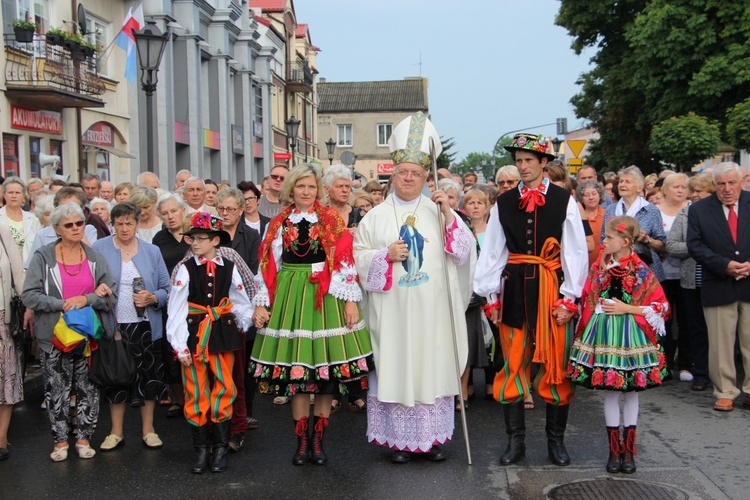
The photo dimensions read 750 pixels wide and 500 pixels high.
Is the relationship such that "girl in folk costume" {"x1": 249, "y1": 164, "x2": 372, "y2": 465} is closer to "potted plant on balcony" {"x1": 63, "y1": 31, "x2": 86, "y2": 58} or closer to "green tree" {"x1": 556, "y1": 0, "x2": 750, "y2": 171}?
"potted plant on balcony" {"x1": 63, "y1": 31, "x2": 86, "y2": 58}

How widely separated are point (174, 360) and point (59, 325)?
0.90 metres

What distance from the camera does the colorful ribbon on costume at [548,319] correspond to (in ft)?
19.5

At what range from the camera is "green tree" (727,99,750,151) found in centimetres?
2294

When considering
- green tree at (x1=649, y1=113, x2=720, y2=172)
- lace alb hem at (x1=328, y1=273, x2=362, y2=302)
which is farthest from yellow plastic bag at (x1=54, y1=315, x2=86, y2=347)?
green tree at (x1=649, y1=113, x2=720, y2=172)

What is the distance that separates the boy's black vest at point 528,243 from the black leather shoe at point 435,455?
41.3 inches

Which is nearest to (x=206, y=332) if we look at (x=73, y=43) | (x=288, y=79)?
(x=73, y=43)

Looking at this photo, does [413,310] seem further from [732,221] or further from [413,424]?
[732,221]

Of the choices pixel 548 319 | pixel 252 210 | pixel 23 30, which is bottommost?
pixel 548 319

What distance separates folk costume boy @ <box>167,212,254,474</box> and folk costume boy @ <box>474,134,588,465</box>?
1824mm

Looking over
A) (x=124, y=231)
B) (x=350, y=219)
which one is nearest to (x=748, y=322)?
(x=350, y=219)

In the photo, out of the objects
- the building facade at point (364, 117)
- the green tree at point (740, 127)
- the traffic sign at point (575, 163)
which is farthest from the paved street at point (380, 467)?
the building facade at point (364, 117)

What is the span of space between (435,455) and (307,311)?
1.37 meters

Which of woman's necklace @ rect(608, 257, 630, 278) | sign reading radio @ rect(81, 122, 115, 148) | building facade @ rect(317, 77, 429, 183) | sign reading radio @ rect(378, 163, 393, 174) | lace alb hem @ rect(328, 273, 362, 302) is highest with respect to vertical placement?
building facade @ rect(317, 77, 429, 183)

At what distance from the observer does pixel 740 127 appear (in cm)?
2302
